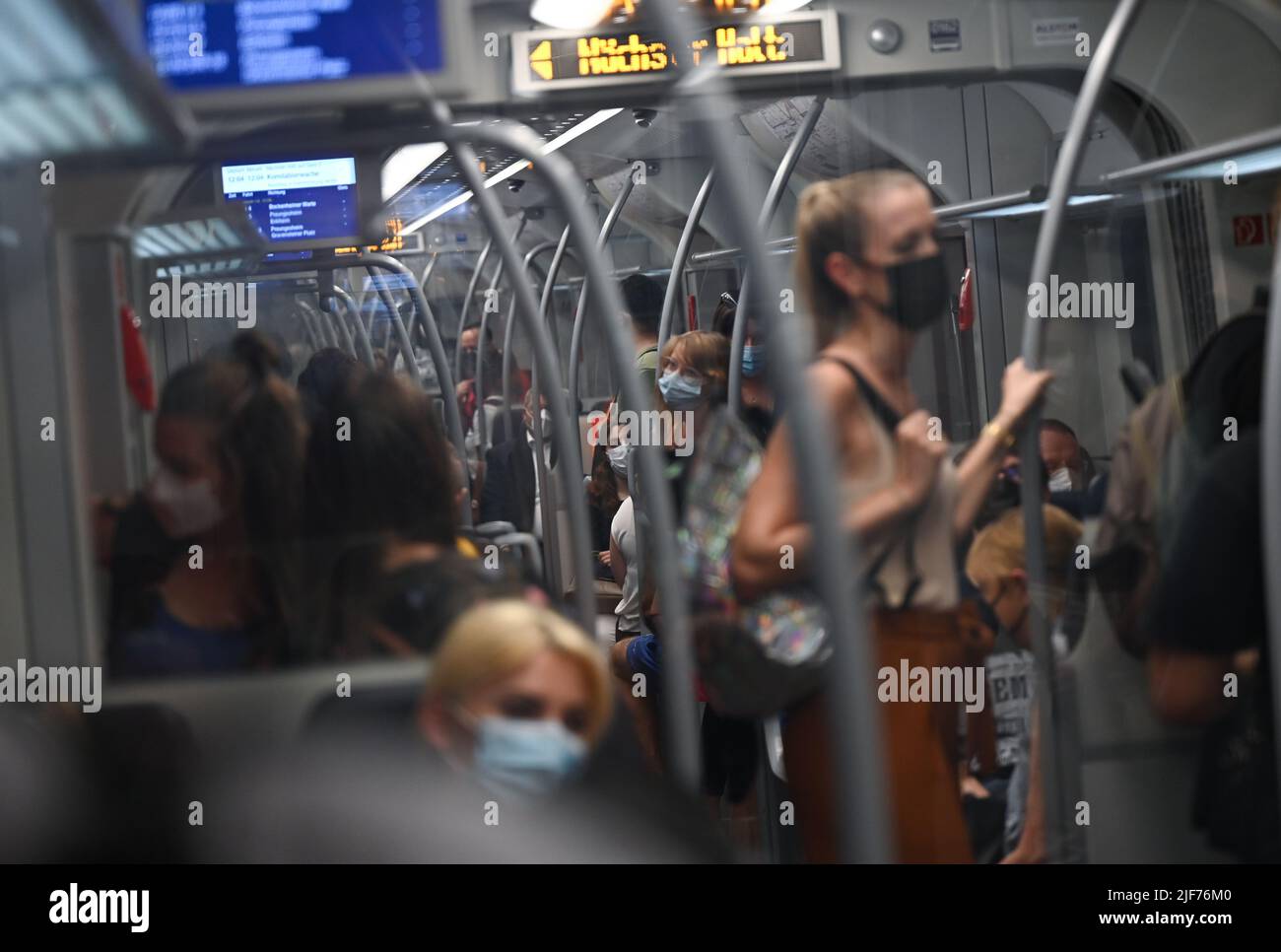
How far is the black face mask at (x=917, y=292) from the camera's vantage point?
8.50 feet

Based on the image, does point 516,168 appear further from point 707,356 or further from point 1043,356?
point 1043,356

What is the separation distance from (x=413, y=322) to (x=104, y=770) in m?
0.99

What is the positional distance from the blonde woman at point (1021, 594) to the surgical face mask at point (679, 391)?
2.09 feet

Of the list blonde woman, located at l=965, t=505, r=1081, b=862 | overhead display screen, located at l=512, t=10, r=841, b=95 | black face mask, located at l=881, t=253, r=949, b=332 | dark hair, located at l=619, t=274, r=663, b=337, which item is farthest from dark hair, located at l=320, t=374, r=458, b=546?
blonde woman, located at l=965, t=505, r=1081, b=862

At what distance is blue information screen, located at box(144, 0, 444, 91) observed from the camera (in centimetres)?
245

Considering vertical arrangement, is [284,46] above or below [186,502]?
above

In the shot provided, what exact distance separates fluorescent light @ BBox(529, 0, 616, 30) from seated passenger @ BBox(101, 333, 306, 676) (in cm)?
78

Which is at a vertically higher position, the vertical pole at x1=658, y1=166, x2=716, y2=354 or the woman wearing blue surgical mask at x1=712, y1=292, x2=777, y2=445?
the vertical pole at x1=658, y1=166, x2=716, y2=354

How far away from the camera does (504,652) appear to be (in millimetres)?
2514

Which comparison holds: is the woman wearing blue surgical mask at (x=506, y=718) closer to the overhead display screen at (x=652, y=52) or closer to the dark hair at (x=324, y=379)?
the dark hair at (x=324, y=379)

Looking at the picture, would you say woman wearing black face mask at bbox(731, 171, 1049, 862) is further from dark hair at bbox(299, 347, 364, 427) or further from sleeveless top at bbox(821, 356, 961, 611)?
A: dark hair at bbox(299, 347, 364, 427)

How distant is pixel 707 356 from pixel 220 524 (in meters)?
1.04

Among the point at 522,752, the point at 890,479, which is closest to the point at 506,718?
the point at 522,752
